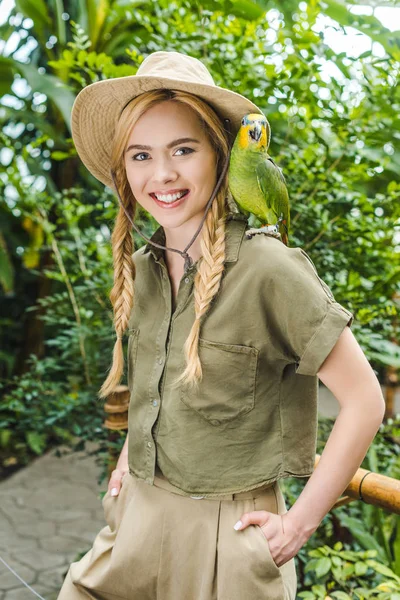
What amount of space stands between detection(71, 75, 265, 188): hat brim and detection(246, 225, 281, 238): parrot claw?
0.26m

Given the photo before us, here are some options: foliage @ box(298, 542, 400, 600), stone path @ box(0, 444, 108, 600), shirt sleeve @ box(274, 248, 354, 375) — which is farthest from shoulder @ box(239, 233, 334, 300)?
stone path @ box(0, 444, 108, 600)

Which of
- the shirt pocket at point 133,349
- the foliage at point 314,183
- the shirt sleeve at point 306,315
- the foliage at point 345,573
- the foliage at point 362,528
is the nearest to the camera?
the shirt sleeve at point 306,315

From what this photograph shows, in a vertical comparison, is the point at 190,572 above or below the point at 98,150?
below

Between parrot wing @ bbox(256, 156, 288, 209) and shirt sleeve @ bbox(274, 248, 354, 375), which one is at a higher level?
parrot wing @ bbox(256, 156, 288, 209)

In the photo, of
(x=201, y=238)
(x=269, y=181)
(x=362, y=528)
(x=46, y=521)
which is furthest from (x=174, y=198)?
(x=46, y=521)

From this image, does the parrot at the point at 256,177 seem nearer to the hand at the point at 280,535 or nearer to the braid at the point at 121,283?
the braid at the point at 121,283

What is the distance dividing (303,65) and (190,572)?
1.53m

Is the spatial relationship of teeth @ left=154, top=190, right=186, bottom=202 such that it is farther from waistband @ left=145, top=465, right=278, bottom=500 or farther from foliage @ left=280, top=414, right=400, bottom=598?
foliage @ left=280, top=414, right=400, bottom=598

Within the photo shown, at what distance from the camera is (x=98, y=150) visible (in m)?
1.48

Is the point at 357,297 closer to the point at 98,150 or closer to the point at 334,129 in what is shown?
the point at 334,129

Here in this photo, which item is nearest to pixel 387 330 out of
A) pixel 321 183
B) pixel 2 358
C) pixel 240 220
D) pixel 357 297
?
pixel 357 297

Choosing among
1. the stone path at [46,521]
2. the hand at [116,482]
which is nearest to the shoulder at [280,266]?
the hand at [116,482]

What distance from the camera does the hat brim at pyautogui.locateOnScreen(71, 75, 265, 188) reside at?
4.01 feet

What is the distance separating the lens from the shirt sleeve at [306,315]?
3.60 ft
